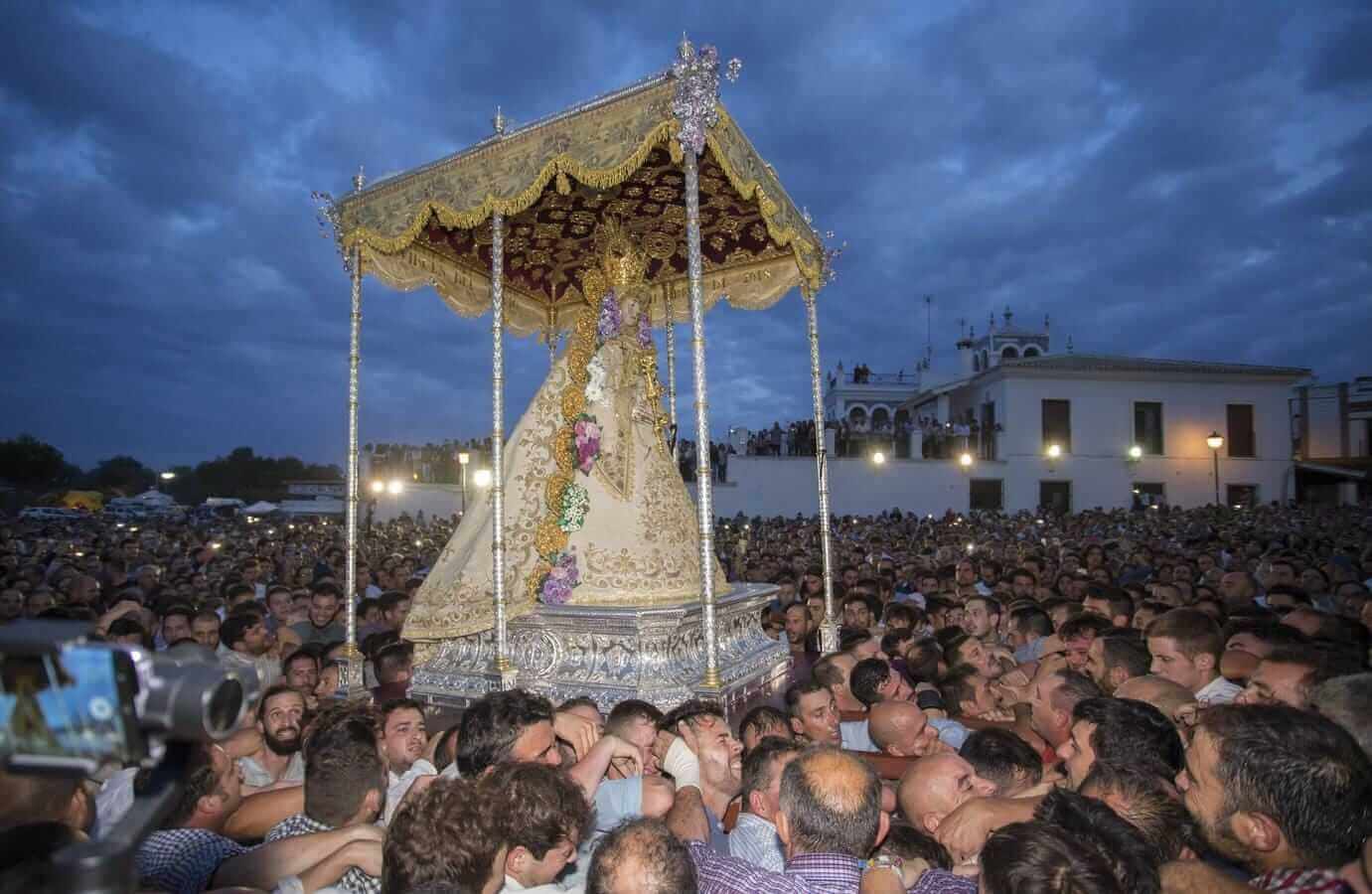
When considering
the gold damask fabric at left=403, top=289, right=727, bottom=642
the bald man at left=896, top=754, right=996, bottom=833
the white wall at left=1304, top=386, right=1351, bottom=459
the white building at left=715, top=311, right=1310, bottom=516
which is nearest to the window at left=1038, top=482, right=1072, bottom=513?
the white building at left=715, top=311, right=1310, bottom=516

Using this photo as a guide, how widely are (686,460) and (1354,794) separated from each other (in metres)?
22.6

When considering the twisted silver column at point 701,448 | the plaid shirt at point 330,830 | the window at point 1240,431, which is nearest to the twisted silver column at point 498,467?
the twisted silver column at point 701,448

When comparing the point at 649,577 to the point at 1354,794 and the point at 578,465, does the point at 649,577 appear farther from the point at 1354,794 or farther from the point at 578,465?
the point at 1354,794

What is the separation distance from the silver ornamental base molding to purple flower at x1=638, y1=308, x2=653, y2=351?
299 cm

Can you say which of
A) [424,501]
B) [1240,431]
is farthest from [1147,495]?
→ [424,501]

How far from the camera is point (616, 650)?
22.0 ft

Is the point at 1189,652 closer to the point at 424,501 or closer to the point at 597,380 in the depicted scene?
the point at 597,380

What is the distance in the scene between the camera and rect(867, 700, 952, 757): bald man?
3.91m

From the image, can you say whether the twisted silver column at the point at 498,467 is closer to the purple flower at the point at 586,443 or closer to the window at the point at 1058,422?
the purple flower at the point at 586,443

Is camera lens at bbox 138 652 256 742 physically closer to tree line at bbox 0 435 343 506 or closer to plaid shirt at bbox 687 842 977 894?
plaid shirt at bbox 687 842 977 894

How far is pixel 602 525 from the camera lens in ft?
25.5

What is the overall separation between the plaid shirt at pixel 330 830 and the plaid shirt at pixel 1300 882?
104 inches

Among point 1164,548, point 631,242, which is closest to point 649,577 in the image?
point 631,242

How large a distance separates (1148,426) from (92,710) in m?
35.8
